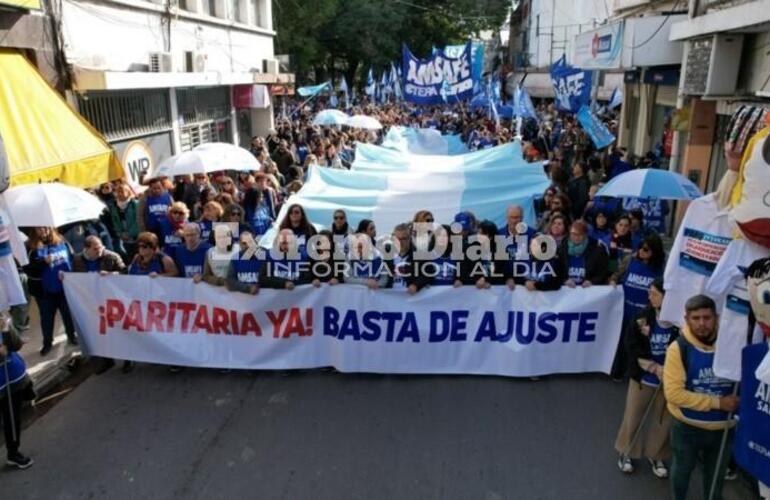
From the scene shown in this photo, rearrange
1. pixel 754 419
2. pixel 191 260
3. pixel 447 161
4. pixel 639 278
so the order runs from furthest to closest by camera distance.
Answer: pixel 447 161 → pixel 191 260 → pixel 639 278 → pixel 754 419

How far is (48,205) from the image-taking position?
6453 millimetres

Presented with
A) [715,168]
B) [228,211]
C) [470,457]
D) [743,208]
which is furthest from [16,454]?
[715,168]

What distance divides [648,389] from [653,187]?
10.9ft

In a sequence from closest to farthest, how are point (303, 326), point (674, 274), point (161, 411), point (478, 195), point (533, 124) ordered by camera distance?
point (674, 274)
point (161, 411)
point (303, 326)
point (478, 195)
point (533, 124)

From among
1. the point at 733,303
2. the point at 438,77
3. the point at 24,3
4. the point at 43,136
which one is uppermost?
the point at 24,3

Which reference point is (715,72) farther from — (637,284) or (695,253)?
(695,253)

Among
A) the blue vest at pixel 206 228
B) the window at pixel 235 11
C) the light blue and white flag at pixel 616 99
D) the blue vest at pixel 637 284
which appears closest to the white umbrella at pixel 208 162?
the blue vest at pixel 206 228

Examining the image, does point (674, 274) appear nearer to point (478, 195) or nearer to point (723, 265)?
point (723, 265)

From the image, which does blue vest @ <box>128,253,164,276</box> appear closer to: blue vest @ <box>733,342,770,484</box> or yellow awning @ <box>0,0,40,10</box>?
yellow awning @ <box>0,0,40,10</box>

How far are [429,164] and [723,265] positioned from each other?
11.1 metres

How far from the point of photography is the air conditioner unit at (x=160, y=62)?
14.1 metres

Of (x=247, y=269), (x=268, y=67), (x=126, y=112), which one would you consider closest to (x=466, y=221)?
(x=247, y=269)

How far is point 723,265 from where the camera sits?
3.89m

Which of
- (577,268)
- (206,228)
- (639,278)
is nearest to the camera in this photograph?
(639,278)
